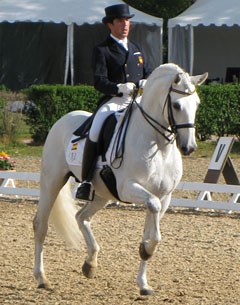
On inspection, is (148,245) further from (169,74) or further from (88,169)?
(169,74)

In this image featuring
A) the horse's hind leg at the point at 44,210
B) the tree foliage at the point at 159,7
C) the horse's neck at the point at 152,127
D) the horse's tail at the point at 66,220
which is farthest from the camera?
the tree foliage at the point at 159,7

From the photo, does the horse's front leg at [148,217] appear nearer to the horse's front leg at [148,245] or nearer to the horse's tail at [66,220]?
the horse's front leg at [148,245]

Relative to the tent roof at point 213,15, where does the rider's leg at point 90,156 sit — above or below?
above

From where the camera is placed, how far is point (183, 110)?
772cm

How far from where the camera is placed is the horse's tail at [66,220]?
934 cm

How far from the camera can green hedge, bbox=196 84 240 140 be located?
2061 centimetres

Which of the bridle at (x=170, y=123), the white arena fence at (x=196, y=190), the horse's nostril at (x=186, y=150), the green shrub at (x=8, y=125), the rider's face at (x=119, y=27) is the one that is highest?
the rider's face at (x=119, y=27)

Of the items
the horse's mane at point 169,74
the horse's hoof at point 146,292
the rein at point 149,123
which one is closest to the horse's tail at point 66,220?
the rein at point 149,123

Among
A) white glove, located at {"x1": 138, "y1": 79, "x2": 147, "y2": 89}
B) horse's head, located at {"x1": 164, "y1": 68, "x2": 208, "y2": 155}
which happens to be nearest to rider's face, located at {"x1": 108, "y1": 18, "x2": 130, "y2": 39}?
white glove, located at {"x1": 138, "y1": 79, "x2": 147, "y2": 89}

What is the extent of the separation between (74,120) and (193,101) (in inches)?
74.6

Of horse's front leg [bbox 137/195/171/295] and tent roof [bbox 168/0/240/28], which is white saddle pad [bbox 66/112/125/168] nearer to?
horse's front leg [bbox 137/195/171/295]

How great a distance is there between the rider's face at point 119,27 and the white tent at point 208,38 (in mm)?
14013

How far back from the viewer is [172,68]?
8.00m

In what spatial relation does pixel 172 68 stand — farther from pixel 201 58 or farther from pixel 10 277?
pixel 201 58
